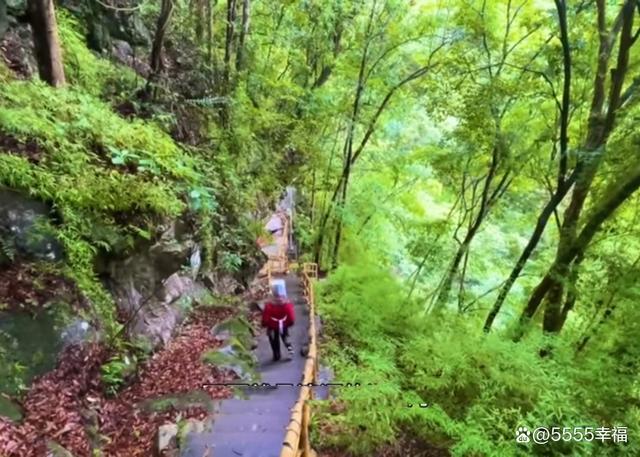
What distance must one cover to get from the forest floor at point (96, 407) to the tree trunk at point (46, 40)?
12.4 feet

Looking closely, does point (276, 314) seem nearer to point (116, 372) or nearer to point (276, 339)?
point (276, 339)

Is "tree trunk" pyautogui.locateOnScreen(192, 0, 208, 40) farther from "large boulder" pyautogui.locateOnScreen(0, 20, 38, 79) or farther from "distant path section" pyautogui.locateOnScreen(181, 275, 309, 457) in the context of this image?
"distant path section" pyautogui.locateOnScreen(181, 275, 309, 457)

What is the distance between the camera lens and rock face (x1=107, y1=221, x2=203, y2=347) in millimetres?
6277

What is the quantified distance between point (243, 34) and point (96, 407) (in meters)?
8.53

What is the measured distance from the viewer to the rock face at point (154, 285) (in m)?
6.28

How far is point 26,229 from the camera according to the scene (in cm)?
494

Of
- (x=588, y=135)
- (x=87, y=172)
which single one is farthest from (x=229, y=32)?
(x=588, y=135)

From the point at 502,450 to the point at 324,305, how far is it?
639 cm

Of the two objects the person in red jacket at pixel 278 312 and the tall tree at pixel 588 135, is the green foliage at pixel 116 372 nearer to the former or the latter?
the person in red jacket at pixel 278 312

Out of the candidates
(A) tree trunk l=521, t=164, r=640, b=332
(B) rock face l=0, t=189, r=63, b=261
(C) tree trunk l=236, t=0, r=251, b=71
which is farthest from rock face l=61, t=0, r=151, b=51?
(A) tree trunk l=521, t=164, r=640, b=332

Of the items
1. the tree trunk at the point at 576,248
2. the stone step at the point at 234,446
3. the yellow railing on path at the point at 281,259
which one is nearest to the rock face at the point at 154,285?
the stone step at the point at 234,446

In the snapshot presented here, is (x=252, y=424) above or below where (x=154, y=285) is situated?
below

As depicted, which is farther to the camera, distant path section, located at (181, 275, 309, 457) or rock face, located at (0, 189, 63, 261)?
rock face, located at (0, 189, 63, 261)

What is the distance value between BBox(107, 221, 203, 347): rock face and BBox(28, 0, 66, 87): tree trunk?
102 inches
